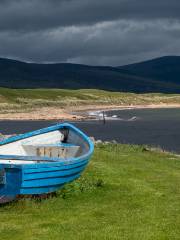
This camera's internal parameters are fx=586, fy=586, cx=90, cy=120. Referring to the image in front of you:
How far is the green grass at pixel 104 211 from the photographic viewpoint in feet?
43.3

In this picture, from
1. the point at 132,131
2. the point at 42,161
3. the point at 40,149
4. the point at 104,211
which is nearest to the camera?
the point at 104,211

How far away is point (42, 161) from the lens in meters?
18.0

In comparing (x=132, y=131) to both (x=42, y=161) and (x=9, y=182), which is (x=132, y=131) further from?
(x=9, y=182)

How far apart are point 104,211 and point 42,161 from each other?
340 centimetres

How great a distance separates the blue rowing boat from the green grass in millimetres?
490

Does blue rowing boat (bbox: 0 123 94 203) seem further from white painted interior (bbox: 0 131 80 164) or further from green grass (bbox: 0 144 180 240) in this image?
green grass (bbox: 0 144 180 240)

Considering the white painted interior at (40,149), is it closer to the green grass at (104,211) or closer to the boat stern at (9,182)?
the green grass at (104,211)

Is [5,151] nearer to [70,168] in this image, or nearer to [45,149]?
[45,149]

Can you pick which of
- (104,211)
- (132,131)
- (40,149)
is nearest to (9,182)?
(104,211)

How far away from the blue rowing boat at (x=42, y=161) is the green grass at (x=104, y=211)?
0.49 metres

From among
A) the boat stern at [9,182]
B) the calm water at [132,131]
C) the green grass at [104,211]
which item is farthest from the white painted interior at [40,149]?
the calm water at [132,131]

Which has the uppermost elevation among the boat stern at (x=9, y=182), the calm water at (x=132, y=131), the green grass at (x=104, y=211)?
the boat stern at (x=9, y=182)

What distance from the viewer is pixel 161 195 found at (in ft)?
58.4

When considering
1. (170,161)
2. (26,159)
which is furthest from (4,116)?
(26,159)
